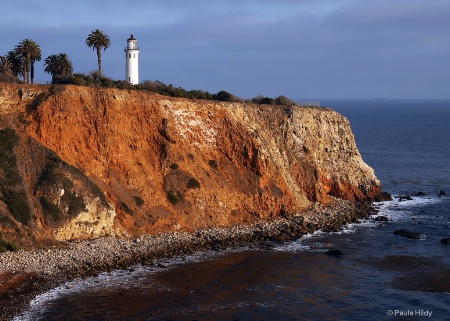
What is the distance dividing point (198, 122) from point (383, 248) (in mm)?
19262

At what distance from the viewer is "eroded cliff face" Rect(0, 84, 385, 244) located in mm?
44250

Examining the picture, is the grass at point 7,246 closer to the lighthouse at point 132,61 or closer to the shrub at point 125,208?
the shrub at point 125,208

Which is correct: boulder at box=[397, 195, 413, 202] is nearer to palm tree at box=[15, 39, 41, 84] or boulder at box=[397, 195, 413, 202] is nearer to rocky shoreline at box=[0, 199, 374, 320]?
rocky shoreline at box=[0, 199, 374, 320]

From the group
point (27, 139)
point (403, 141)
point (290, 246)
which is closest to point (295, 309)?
point (290, 246)

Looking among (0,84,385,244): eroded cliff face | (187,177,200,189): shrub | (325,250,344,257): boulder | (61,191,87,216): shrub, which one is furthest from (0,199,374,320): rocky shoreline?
(325,250,344,257): boulder

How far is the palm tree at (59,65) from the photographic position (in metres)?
59.1

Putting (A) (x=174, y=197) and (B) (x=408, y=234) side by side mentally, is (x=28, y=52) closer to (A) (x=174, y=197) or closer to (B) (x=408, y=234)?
(A) (x=174, y=197)

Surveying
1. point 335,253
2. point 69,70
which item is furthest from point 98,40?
point 335,253

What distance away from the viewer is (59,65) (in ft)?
194

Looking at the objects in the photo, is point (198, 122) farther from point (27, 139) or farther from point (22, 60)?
point (22, 60)

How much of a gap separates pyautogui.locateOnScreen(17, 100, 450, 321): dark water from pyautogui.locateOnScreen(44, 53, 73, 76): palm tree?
25.9 m

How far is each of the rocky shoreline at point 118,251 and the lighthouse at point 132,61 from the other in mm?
21555

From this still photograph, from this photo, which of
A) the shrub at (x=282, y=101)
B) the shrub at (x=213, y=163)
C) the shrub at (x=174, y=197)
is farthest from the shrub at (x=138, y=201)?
the shrub at (x=282, y=101)

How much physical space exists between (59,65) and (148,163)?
1537 centimetres
